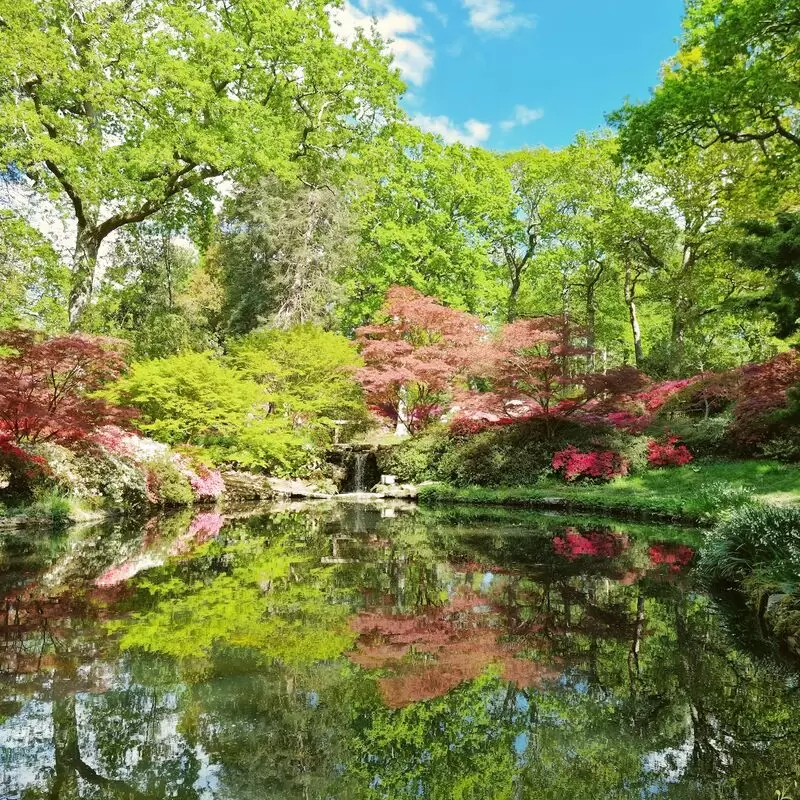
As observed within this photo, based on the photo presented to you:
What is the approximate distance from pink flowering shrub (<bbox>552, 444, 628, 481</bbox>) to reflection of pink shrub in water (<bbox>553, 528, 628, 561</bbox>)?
14.9 feet

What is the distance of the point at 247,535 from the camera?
9.33m

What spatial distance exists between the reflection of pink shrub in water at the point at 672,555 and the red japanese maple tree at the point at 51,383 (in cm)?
940

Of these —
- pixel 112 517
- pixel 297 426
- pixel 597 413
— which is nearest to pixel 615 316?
pixel 597 413

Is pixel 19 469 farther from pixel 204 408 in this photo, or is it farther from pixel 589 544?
pixel 589 544

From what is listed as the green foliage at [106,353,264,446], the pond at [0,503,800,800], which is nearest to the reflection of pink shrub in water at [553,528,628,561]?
the pond at [0,503,800,800]

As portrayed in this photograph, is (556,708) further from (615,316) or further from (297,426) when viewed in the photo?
(615,316)

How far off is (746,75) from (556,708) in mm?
11057

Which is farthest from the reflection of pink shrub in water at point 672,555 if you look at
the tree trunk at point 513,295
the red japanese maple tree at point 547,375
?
the tree trunk at point 513,295

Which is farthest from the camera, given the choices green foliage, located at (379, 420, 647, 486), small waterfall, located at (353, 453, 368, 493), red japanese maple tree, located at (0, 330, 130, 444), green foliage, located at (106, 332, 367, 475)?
small waterfall, located at (353, 453, 368, 493)

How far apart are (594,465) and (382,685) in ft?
40.2

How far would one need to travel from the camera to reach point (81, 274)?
42.9 ft

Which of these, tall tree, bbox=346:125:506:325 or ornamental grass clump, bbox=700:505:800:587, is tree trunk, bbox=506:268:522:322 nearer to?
tall tree, bbox=346:125:506:325

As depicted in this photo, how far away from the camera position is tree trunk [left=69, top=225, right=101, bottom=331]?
1316 centimetres

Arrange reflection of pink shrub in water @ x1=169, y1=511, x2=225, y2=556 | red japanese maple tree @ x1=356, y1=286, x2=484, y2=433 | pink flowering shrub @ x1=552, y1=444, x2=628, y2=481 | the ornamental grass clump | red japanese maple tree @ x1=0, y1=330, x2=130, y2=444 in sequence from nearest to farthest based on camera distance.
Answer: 1. the ornamental grass clump
2. reflection of pink shrub in water @ x1=169, y1=511, x2=225, y2=556
3. red japanese maple tree @ x1=0, y1=330, x2=130, y2=444
4. pink flowering shrub @ x1=552, y1=444, x2=628, y2=481
5. red japanese maple tree @ x1=356, y1=286, x2=484, y2=433
